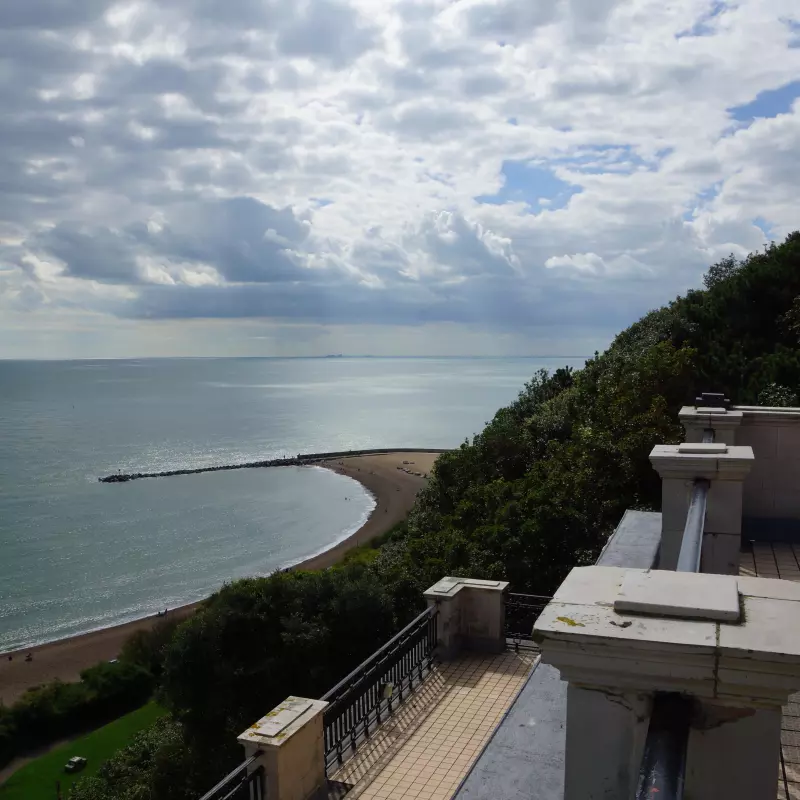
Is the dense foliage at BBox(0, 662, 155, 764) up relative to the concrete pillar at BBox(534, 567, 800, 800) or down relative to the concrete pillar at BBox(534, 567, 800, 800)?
down

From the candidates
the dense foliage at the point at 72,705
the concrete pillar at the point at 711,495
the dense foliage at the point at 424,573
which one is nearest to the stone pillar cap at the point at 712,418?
the concrete pillar at the point at 711,495

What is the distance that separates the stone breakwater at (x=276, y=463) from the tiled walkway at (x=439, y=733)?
6988 centimetres

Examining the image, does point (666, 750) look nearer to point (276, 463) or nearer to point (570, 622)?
point (570, 622)

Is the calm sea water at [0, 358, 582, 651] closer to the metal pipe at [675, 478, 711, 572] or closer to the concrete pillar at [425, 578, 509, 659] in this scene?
the concrete pillar at [425, 578, 509, 659]

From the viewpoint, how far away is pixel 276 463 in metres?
85.8

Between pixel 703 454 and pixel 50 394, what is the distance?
217333mm

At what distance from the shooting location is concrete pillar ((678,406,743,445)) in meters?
7.19

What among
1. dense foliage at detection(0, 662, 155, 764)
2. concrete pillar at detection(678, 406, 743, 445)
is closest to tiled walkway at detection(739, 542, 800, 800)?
concrete pillar at detection(678, 406, 743, 445)

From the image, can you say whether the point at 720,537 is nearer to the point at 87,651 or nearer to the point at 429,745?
the point at 429,745

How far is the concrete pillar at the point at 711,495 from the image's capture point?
4.92m

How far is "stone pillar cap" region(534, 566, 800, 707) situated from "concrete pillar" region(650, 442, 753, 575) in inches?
122

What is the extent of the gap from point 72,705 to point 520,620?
85.7ft

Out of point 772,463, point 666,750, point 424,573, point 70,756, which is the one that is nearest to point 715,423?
point 772,463

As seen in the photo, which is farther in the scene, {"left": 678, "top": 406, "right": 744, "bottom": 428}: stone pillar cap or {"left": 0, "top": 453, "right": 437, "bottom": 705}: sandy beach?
{"left": 0, "top": 453, "right": 437, "bottom": 705}: sandy beach
